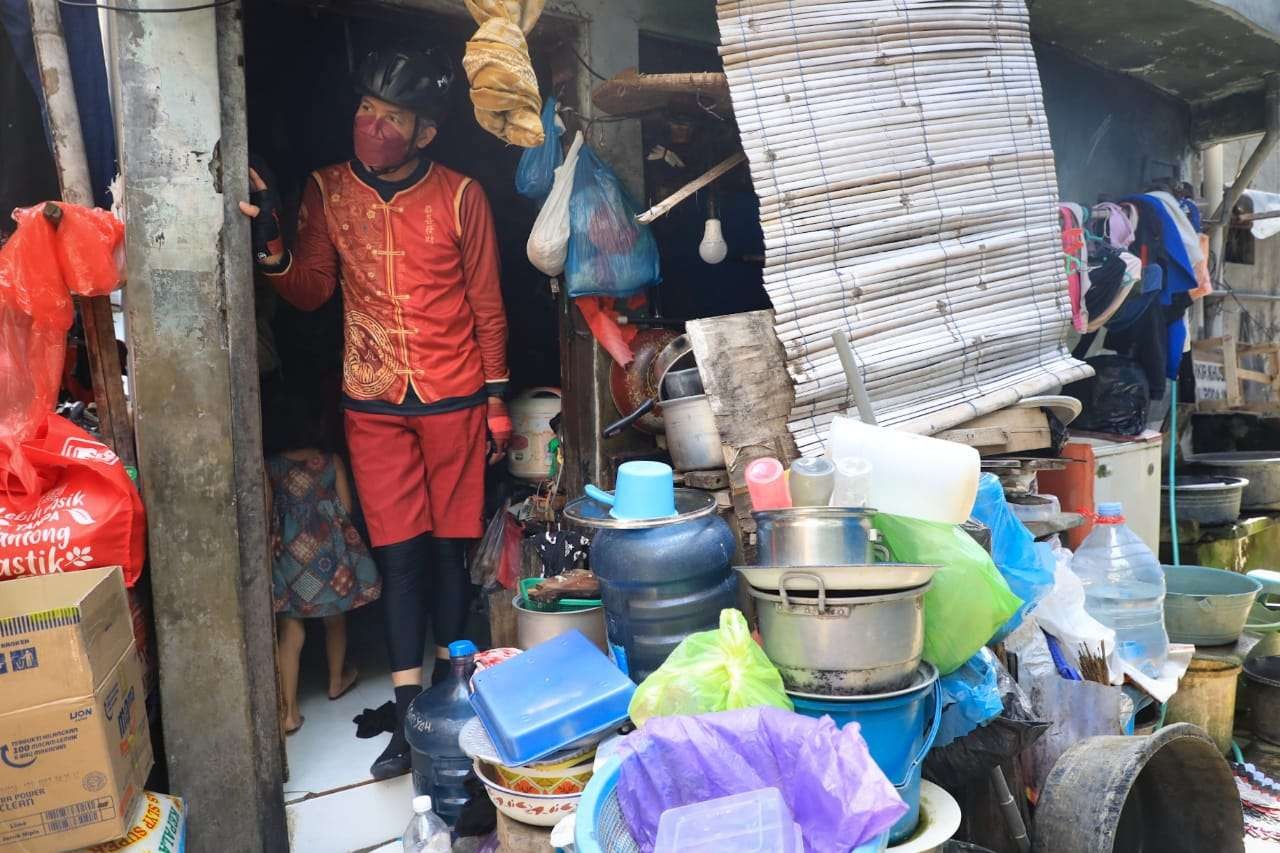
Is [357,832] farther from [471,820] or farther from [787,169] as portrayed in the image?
[787,169]

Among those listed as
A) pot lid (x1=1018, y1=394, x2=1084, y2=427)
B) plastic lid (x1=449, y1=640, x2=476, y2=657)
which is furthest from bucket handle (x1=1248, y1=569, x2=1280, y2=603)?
plastic lid (x1=449, y1=640, x2=476, y2=657)

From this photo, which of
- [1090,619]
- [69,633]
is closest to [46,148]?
[69,633]

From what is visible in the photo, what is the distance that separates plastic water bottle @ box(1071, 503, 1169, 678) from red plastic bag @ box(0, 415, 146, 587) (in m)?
4.18

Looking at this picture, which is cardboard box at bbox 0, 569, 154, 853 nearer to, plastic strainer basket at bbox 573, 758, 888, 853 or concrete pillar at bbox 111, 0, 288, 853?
concrete pillar at bbox 111, 0, 288, 853

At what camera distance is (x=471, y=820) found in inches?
124

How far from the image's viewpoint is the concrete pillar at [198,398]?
10.2 ft

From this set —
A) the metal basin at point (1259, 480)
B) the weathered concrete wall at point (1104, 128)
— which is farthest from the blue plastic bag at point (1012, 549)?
the metal basin at point (1259, 480)

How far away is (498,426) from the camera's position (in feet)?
13.8

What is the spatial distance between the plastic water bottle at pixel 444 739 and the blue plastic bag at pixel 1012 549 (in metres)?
2.09

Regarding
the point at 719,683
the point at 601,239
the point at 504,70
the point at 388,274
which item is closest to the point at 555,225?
the point at 601,239

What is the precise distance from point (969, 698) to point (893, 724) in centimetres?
50

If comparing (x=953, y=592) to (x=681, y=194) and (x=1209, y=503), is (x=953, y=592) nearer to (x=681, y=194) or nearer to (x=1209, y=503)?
(x=681, y=194)

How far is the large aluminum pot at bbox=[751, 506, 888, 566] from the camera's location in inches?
99.8

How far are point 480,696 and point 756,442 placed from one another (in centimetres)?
149
